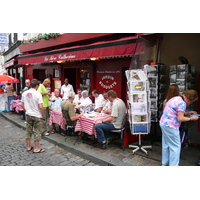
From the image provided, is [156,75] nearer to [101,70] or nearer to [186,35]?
[186,35]

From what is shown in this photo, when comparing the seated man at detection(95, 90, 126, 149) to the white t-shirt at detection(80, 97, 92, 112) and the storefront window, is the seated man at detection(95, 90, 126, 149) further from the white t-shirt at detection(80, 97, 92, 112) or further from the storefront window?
the storefront window

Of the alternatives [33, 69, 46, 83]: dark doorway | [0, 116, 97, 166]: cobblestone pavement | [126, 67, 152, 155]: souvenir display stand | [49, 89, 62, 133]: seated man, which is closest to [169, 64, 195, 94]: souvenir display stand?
[126, 67, 152, 155]: souvenir display stand

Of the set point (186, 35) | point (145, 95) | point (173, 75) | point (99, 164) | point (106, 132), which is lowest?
point (99, 164)

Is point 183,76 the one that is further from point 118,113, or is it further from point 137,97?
point 118,113

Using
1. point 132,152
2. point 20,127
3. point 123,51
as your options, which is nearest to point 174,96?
point 132,152

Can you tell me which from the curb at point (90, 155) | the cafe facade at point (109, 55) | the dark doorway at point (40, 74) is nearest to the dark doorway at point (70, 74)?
the cafe facade at point (109, 55)

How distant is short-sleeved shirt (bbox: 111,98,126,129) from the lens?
4.50m

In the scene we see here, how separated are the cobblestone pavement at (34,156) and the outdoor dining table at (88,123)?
71 centimetres

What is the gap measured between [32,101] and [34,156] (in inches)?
55.4

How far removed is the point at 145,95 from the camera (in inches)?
172

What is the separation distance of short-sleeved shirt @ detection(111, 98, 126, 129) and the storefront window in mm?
4253

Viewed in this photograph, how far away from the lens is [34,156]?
466 centimetres

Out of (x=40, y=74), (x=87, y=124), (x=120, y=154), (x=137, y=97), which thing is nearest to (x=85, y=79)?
(x=87, y=124)

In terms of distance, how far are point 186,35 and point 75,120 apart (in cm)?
394
